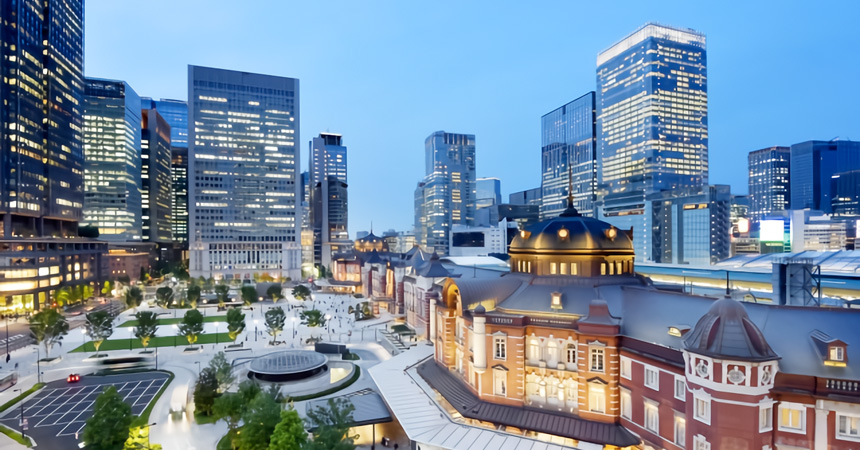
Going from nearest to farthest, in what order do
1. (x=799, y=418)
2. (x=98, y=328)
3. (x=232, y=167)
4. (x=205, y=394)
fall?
1. (x=799, y=418)
2. (x=205, y=394)
3. (x=98, y=328)
4. (x=232, y=167)

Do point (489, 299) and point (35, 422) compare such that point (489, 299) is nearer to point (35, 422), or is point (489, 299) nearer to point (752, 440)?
point (752, 440)

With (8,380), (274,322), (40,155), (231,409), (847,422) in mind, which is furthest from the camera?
(40,155)

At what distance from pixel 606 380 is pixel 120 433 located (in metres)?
42.6

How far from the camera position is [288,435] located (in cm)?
3506

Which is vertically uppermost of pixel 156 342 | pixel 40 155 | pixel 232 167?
pixel 232 167

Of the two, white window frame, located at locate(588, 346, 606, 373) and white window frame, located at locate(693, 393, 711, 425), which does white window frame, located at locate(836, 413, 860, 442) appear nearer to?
white window frame, located at locate(693, 393, 711, 425)

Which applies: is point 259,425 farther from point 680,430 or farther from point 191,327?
point 191,327

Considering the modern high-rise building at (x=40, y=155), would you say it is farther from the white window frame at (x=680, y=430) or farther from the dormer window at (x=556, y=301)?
the white window frame at (x=680, y=430)

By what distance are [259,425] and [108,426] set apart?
13029 millimetres

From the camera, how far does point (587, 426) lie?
4084 cm

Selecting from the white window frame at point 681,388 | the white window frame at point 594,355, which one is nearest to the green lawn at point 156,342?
the white window frame at point 594,355

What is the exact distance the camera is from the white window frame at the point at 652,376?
37.3 metres

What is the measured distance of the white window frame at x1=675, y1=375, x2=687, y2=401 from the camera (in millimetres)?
34838

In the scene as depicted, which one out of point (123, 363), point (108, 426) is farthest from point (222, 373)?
point (123, 363)
